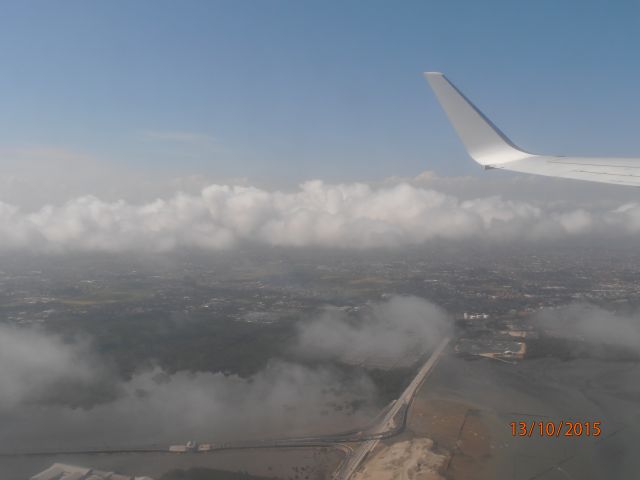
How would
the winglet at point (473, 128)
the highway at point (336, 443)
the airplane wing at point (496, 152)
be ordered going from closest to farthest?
the airplane wing at point (496, 152), the winglet at point (473, 128), the highway at point (336, 443)

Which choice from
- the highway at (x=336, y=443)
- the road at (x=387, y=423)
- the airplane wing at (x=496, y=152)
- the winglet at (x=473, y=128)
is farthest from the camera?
the highway at (x=336, y=443)

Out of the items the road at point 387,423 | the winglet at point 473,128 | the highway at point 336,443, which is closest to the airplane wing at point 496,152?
the winglet at point 473,128

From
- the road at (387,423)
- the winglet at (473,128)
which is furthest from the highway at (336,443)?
the winglet at (473,128)

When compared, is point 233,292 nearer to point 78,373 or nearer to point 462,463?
point 78,373

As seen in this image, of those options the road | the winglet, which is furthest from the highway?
the winglet

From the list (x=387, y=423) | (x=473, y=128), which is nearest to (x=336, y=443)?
(x=387, y=423)

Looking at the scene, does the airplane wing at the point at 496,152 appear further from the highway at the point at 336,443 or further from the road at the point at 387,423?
the highway at the point at 336,443

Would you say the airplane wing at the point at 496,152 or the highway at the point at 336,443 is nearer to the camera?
the airplane wing at the point at 496,152

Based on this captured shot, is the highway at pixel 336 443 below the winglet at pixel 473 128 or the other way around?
below
